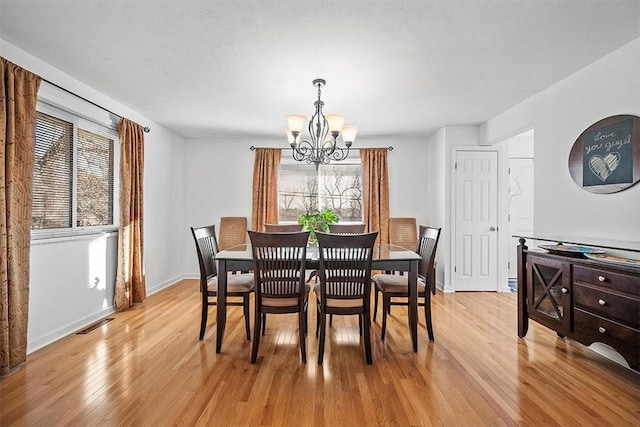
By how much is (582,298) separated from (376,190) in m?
3.35

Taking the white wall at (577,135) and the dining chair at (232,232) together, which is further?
the dining chair at (232,232)

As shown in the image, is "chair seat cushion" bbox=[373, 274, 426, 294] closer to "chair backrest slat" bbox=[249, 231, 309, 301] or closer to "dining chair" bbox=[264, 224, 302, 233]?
"chair backrest slat" bbox=[249, 231, 309, 301]

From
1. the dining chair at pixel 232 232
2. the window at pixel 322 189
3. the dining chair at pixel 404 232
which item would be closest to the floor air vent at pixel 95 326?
the dining chair at pixel 232 232

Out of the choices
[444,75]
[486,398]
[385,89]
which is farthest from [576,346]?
[385,89]

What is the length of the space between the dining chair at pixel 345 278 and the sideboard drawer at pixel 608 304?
1513 millimetres

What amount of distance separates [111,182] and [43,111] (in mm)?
1152

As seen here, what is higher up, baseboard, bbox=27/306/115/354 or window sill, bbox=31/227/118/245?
window sill, bbox=31/227/118/245

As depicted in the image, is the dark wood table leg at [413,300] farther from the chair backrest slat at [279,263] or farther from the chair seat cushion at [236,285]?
the chair seat cushion at [236,285]

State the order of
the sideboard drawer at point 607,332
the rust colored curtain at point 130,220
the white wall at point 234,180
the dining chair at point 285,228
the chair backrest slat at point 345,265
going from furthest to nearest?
1. the white wall at point 234,180
2. the dining chair at point 285,228
3. the rust colored curtain at point 130,220
4. the chair backrest slat at point 345,265
5. the sideboard drawer at point 607,332

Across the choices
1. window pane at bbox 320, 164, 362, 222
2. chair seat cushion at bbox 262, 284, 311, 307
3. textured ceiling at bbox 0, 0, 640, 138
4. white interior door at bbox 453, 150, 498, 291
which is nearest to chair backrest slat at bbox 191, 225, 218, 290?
chair seat cushion at bbox 262, 284, 311, 307

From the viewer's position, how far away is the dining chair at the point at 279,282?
8.21ft

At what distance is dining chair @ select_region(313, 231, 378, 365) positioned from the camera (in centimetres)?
244

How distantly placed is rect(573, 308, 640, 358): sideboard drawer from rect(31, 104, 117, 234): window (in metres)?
4.32

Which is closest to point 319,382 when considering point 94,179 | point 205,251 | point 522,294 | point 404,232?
point 205,251
